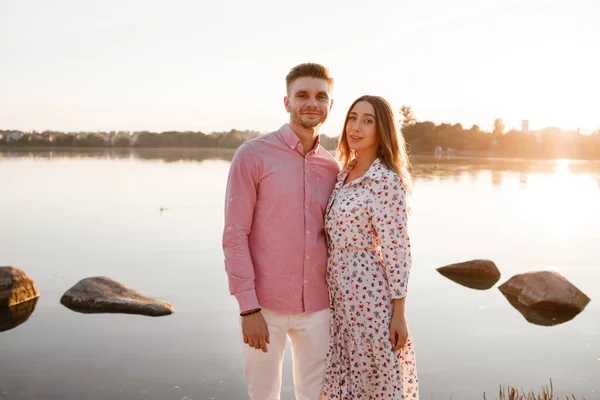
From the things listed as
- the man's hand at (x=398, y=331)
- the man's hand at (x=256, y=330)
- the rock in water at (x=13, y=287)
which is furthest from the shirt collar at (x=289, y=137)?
the rock in water at (x=13, y=287)

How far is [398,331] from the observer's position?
10.6 ft

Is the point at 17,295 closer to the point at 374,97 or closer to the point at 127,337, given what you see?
the point at 127,337

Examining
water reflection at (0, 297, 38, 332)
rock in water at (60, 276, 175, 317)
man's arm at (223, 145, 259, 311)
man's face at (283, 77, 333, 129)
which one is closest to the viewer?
man's arm at (223, 145, 259, 311)

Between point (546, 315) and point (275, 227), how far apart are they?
7.65 meters

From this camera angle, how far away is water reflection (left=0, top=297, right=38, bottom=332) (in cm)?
855

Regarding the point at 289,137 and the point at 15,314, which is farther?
the point at 15,314

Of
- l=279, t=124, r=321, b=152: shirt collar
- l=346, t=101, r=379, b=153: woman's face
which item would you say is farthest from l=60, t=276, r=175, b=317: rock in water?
l=346, t=101, r=379, b=153: woman's face

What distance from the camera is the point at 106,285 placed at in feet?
30.6

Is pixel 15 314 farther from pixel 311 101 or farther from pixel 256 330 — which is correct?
pixel 311 101

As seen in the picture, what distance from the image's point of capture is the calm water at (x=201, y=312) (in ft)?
22.3

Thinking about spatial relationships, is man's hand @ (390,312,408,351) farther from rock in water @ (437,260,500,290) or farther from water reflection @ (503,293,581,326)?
rock in water @ (437,260,500,290)

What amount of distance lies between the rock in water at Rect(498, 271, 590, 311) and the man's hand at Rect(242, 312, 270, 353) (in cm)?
784

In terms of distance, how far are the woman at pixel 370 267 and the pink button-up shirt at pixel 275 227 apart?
13cm

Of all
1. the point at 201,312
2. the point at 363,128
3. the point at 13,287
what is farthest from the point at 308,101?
the point at 13,287
